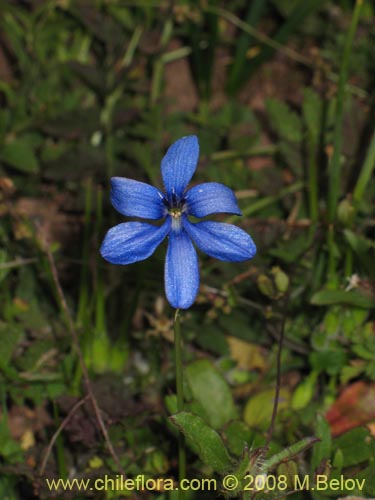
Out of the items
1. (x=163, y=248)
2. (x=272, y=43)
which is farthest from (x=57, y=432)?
(x=272, y=43)

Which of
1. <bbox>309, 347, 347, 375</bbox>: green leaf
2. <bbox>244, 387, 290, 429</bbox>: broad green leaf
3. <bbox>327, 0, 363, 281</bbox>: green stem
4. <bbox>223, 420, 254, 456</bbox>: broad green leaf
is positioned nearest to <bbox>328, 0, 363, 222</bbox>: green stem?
<bbox>327, 0, 363, 281</bbox>: green stem

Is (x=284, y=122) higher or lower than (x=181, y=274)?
higher

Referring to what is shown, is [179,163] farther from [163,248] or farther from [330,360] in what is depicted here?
[330,360]

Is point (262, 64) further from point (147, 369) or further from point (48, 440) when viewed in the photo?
point (48, 440)

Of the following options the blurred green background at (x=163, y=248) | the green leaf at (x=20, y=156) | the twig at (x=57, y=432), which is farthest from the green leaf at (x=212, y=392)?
the green leaf at (x=20, y=156)

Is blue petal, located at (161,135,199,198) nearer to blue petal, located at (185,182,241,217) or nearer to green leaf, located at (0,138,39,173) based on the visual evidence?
blue petal, located at (185,182,241,217)

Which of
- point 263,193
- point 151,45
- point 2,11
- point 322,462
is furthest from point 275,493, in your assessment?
point 2,11
